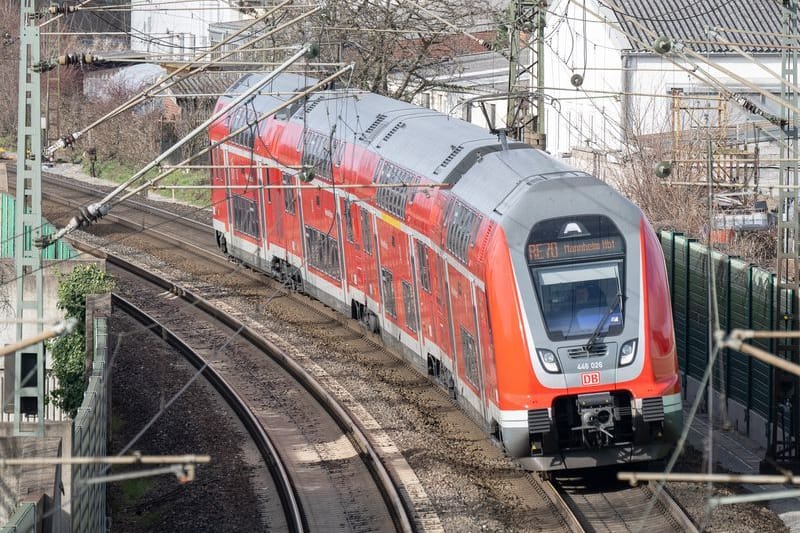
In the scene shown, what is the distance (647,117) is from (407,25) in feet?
22.4

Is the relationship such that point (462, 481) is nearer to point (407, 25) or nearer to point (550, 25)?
point (407, 25)

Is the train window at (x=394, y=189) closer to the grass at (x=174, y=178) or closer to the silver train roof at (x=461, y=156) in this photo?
the silver train roof at (x=461, y=156)

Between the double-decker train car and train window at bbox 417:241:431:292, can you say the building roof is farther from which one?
train window at bbox 417:241:431:292

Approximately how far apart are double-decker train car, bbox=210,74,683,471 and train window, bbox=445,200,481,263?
0.09ft

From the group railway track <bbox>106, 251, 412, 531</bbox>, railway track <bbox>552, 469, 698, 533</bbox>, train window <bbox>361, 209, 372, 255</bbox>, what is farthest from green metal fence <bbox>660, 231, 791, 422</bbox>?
train window <bbox>361, 209, 372, 255</bbox>

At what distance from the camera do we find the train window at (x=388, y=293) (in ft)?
68.0

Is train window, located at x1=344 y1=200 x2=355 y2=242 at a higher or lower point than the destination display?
higher

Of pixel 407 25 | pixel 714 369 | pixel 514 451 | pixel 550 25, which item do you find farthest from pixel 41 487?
pixel 550 25

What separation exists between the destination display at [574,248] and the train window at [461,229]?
48.5 inches

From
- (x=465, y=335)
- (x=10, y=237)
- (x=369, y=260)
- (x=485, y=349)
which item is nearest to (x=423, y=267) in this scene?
(x=465, y=335)

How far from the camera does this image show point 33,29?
1662 cm

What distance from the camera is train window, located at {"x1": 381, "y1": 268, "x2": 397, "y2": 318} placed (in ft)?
68.0

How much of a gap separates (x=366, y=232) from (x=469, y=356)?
5.78 m

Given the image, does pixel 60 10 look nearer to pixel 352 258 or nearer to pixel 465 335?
pixel 465 335
